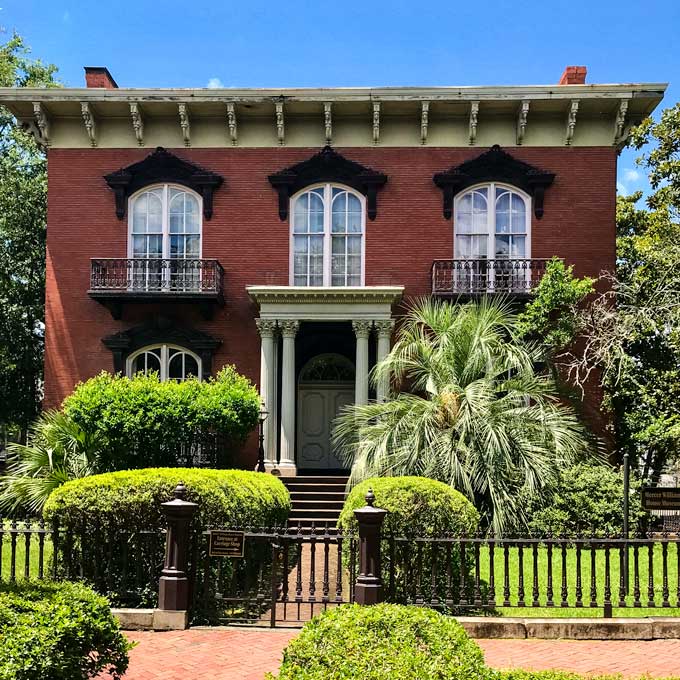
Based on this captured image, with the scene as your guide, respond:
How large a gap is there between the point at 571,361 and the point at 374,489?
995cm

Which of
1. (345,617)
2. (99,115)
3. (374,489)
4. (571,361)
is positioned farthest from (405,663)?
(99,115)

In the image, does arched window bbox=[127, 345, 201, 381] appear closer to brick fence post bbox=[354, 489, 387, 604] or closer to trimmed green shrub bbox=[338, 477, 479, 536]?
trimmed green shrub bbox=[338, 477, 479, 536]

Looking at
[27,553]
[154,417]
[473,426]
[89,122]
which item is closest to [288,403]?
[154,417]

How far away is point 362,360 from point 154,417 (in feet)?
17.6

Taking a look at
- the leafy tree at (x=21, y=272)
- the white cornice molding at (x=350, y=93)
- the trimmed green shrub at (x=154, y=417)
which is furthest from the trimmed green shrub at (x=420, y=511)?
the leafy tree at (x=21, y=272)

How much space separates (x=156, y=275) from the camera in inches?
763

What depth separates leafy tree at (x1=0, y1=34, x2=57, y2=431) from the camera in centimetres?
2461

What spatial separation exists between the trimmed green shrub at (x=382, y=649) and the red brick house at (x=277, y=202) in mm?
13757

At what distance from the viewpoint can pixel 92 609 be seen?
6000 millimetres

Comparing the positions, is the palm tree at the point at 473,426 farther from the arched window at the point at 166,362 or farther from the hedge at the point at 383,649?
the hedge at the point at 383,649

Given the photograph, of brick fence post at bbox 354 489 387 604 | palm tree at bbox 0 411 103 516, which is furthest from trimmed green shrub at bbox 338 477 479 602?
palm tree at bbox 0 411 103 516

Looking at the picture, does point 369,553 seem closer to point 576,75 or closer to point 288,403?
point 288,403

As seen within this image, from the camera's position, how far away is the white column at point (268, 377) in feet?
61.5

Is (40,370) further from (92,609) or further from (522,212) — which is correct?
(92,609)
